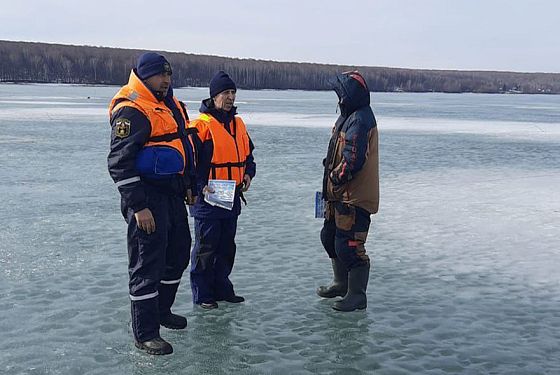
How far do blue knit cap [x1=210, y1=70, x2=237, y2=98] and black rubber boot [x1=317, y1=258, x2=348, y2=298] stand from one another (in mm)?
1696

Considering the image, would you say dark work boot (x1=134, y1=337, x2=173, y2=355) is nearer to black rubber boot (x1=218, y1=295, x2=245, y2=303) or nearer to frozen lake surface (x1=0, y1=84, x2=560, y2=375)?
frozen lake surface (x1=0, y1=84, x2=560, y2=375)

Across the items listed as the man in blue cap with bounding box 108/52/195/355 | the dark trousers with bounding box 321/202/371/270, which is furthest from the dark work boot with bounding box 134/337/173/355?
the dark trousers with bounding box 321/202/371/270

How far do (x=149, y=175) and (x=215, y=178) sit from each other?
1.02 metres

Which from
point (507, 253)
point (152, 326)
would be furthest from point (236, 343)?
point (507, 253)

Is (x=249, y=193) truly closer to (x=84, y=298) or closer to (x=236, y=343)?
(x=84, y=298)

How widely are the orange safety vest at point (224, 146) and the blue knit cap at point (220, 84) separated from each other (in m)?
0.20


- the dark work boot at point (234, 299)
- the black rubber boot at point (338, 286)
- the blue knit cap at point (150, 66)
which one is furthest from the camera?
the black rubber boot at point (338, 286)

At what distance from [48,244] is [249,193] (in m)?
3.93

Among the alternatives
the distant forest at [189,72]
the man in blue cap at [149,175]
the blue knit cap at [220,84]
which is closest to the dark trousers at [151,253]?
the man in blue cap at [149,175]

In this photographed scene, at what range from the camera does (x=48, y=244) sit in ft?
21.9

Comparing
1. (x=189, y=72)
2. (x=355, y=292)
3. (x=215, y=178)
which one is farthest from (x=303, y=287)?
(x=189, y=72)

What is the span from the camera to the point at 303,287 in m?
5.52

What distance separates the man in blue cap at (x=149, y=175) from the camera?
391 cm

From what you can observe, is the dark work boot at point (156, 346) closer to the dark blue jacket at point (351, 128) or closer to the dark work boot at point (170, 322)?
the dark work boot at point (170, 322)
